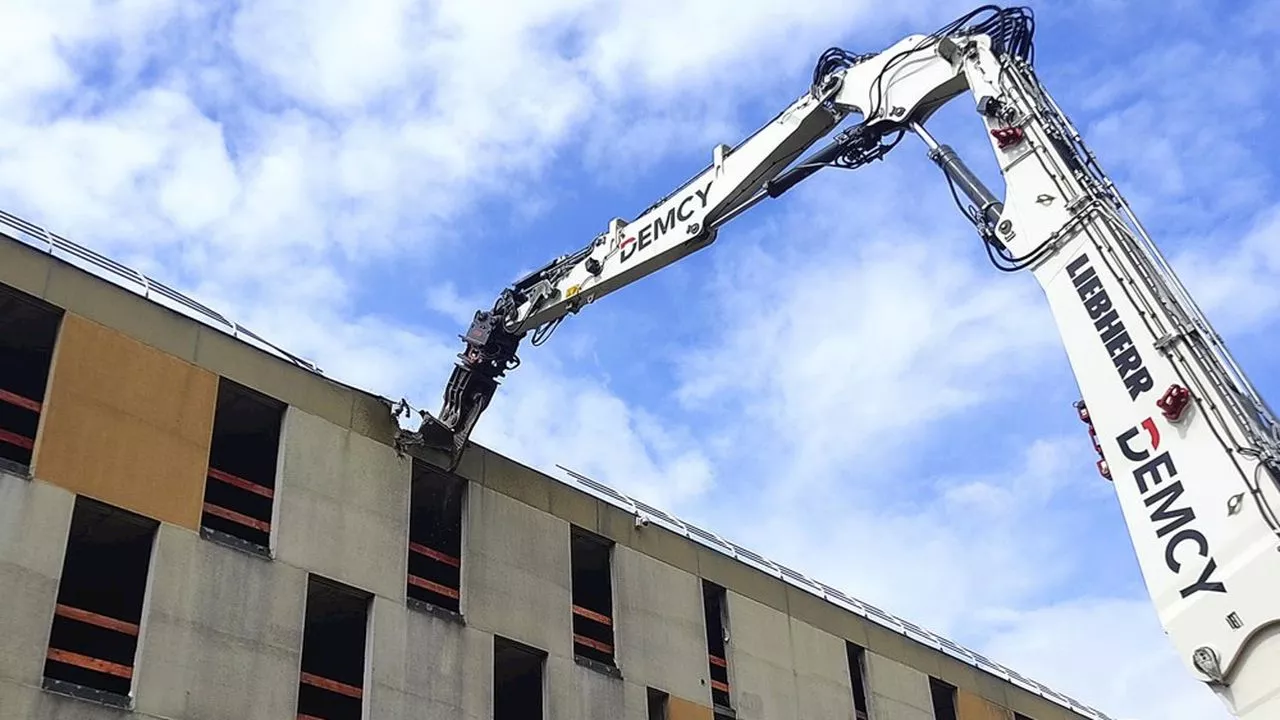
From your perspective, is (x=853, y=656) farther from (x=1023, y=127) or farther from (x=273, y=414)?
(x=1023, y=127)

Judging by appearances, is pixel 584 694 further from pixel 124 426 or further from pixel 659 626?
pixel 124 426

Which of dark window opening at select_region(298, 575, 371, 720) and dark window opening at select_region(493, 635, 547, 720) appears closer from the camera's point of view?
dark window opening at select_region(298, 575, 371, 720)

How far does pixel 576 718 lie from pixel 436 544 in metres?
4.39

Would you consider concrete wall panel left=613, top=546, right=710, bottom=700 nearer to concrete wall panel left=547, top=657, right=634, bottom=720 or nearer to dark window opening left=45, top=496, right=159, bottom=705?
concrete wall panel left=547, top=657, right=634, bottom=720

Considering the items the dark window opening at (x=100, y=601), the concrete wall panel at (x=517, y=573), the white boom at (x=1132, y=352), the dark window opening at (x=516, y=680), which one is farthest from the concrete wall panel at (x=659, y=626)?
the white boom at (x=1132, y=352)

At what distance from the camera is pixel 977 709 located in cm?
3628

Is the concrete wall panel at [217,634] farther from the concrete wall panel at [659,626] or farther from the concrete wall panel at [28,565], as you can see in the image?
the concrete wall panel at [659,626]

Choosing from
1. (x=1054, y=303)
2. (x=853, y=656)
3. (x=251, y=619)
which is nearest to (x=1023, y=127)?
(x=1054, y=303)

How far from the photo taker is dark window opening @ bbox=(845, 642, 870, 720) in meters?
33.3

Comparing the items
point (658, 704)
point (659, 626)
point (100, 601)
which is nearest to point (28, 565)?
point (100, 601)

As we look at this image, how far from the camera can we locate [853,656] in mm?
33781

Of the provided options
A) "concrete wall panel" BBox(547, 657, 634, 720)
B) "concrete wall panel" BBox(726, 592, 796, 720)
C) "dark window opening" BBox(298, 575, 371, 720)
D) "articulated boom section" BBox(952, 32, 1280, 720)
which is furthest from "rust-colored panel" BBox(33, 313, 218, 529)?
"articulated boom section" BBox(952, 32, 1280, 720)

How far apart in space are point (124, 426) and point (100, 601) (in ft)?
18.3

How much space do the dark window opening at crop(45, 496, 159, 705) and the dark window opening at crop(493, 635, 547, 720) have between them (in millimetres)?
6779
